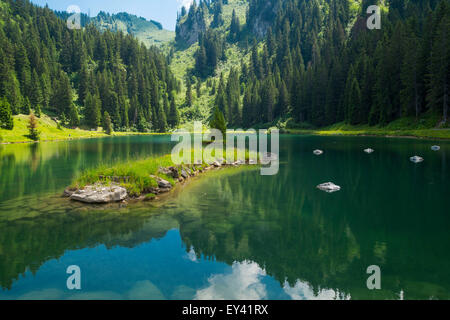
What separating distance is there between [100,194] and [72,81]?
183 meters

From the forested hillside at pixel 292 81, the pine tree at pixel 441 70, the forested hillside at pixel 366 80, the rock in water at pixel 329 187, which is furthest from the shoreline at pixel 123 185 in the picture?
the forested hillside at pixel 366 80

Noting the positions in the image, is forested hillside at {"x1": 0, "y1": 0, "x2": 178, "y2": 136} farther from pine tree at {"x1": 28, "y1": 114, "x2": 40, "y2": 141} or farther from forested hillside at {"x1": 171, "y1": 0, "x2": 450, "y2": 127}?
forested hillside at {"x1": 171, "y1": 0, "x2": 450, "y2": 127}

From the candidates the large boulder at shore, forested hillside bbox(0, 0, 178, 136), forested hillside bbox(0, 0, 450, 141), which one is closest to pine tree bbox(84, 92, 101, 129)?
forested hillside bbox(0, 0, 178, 136)

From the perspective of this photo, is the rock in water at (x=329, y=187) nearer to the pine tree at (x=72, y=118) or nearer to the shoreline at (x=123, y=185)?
the shoreline at (x=123, y=185)

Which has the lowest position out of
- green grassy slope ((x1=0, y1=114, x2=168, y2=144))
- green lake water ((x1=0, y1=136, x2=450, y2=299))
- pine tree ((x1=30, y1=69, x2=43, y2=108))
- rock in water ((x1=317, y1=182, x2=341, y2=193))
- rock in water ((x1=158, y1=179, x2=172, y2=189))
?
green lake water ((x1=0, y1=136, x2=450, y2=299))

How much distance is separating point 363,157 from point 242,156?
17.5 metres

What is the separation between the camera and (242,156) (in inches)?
1758

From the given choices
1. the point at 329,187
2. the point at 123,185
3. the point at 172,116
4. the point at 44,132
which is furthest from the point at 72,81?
the point at 329,187

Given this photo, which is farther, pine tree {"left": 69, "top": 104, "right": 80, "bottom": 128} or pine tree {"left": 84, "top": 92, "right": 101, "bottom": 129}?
pine tree {"left": 84, "top": 92, "right": 101, "bottom": 129}

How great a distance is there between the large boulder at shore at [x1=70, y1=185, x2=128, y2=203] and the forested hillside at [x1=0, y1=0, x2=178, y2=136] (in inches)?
3391

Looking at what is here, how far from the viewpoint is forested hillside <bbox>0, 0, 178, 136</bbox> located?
12238 cm

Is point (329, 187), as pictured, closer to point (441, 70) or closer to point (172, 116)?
point (441, 70)

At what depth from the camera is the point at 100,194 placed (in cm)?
2056
